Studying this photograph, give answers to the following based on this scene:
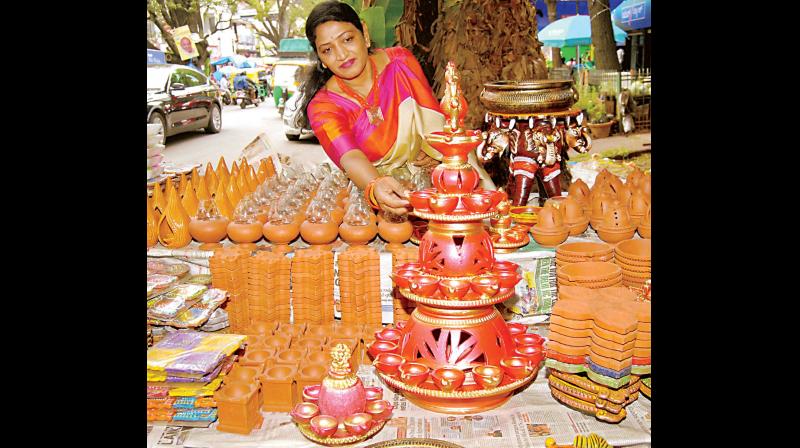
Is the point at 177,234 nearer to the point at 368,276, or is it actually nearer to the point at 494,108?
the point at 368,276

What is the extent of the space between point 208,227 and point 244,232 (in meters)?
0.14

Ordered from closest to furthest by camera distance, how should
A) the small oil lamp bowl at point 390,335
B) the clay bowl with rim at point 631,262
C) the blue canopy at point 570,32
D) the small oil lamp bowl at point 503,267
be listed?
the small oil lamp bowl at point 503,267
the small oil lamp bowl at point 390,335
the clay bowl with rim at point 631,262
the blue canopy at point 570,32

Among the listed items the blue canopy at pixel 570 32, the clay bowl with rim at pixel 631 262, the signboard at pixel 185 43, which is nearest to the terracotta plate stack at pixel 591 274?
the clay bowl with rim at pixel 631 262

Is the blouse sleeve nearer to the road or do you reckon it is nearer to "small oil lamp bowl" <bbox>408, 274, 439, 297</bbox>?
"small oil lamp bowl" <bbox>408, 274, 439, 297</bbox>

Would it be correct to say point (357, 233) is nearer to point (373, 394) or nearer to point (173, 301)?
point (173, 301)

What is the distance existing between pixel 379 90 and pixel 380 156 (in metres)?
0.30

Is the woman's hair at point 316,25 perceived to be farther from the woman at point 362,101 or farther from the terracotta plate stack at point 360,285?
the terracotta plate stack at point 360,285

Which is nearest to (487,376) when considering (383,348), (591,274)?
(383,348)

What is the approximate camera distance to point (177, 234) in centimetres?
266

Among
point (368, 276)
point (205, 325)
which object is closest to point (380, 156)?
point (368, 276)

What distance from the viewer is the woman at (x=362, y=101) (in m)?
2.87

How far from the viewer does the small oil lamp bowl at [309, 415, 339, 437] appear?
166 cm

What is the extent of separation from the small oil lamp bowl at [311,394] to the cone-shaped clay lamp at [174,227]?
3.54ft

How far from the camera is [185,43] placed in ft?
28.5
